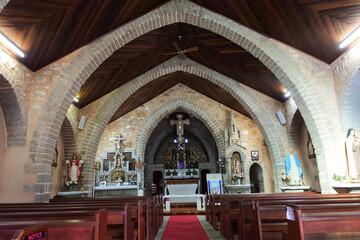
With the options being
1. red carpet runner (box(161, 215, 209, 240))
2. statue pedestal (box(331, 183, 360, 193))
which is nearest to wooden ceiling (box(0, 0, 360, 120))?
statue pedestal (box(331, 183, 360, 193))

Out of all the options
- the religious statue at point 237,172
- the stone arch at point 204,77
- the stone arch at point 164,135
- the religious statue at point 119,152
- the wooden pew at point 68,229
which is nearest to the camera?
the wooden pew at point 68,229

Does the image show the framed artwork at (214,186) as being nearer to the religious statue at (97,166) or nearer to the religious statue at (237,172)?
the religious statue at (237,172)

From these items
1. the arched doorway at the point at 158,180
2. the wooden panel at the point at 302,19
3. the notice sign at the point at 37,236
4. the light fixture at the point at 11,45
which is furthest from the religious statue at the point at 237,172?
the notice sign at the point at 37,236

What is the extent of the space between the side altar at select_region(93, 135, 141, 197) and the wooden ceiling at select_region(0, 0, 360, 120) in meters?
3.66

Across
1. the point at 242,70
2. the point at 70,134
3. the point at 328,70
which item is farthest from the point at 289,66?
the point at 70,134

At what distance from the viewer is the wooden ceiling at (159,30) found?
5.15 meters

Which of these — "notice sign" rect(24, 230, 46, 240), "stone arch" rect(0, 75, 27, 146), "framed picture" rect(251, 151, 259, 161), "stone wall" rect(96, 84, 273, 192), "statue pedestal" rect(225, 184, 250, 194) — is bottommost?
"statue pedestal" rect(225, 184, 250, 194)

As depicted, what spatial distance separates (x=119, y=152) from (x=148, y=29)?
22.2ft

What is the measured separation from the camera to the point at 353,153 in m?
6.07

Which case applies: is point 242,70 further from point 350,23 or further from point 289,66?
point 350,23

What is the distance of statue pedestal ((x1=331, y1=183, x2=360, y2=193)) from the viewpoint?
221 inches

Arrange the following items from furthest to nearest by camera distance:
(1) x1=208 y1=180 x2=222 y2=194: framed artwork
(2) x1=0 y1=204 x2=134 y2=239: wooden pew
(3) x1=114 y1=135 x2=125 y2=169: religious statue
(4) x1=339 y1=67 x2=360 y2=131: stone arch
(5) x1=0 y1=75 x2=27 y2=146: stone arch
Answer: (3) x1=114 y1=135 x2=125 y2=169: religious statue, (1) x1=208 y1=180 x2=222 y2=194: framed artwork, (4) x1=339 y1=67 x2=360 y2=131: stone arch, (5) x1=0 y1=75 x2=27 y2=146: stone arch, (2) x1=0 y1=204 x2=134 y2=239: wooden pew

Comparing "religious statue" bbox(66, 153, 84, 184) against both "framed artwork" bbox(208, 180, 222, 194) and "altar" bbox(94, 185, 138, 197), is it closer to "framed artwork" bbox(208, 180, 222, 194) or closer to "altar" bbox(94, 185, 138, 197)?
"altar" bbox(94, 185, 138, 197)

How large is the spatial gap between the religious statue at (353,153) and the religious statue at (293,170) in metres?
3.16
